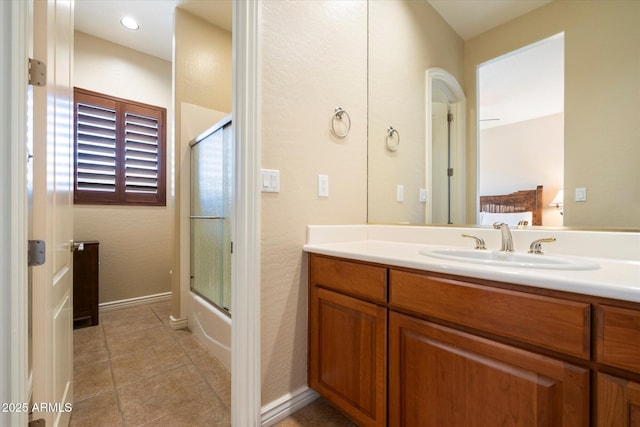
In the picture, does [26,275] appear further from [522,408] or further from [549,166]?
→ [549,166]

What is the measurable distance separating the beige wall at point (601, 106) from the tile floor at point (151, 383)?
1416 millimetres

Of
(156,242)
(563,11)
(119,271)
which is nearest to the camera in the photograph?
(563,11)

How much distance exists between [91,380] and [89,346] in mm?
563

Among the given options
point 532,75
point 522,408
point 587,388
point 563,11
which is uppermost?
point 563,11

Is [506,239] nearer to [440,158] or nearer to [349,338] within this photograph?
[440,158]

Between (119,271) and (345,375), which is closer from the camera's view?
(345,375)

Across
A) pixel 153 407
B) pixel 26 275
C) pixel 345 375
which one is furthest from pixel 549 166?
pixel 153 407

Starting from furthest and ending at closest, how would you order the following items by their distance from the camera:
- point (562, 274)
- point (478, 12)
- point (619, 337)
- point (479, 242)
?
1. point (478, 12)
2. point (479, 242)
3. point (562, 274)
4. point (619, 337)

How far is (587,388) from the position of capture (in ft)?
2.08

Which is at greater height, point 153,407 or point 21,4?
point 21,4

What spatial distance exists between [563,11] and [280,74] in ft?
3.98

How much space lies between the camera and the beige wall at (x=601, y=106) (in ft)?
3.19

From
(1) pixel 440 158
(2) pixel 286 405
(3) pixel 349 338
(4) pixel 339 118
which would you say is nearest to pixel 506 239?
(1) pixel 440 158

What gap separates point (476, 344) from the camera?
2.64 feet
